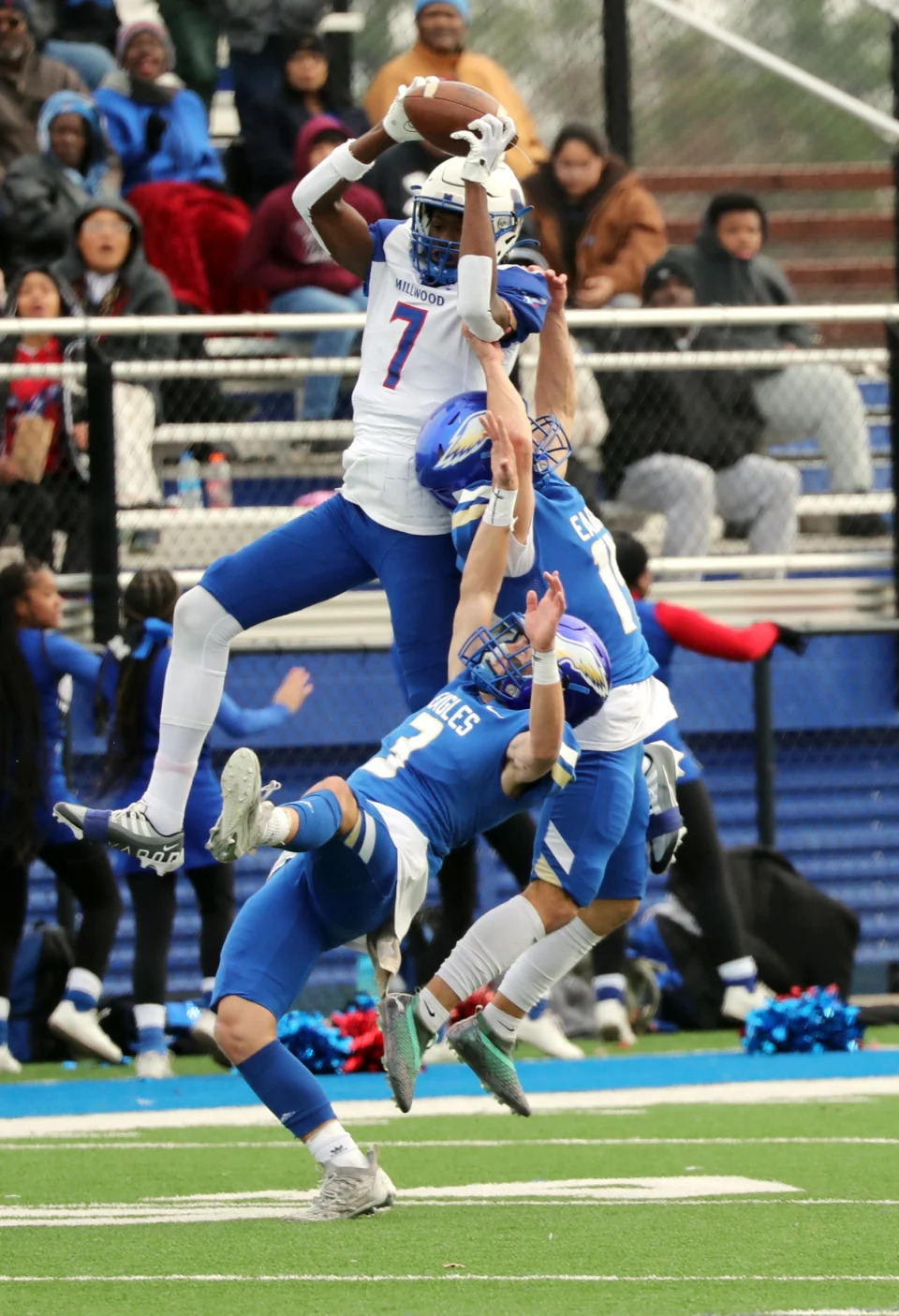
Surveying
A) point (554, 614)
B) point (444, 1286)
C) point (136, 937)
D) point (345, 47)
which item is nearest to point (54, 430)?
point (136, 937)

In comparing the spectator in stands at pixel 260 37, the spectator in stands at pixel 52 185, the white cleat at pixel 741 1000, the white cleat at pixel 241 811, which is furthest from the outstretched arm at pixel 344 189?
the spectator in stands at pixel 260 37

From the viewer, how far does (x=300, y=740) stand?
1130 cm

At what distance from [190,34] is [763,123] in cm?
398

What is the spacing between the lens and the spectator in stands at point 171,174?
1231 cm

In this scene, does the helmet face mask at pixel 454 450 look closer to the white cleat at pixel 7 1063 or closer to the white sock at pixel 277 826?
the white sock at pixel 277 826

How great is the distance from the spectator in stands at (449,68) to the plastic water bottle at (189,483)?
2.48 metres

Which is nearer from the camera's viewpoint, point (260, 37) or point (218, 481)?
point (218, 481)

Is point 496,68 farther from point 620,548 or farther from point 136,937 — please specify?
point 136,937

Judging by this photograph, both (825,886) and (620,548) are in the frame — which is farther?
(825,886)

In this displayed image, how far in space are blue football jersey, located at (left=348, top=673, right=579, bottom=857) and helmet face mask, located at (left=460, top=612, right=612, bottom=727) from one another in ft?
0.31

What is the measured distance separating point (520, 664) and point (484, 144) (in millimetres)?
1373

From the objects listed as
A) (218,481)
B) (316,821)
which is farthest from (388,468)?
(218,481)

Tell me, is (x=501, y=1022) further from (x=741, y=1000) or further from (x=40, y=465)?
(x=40, y=465)

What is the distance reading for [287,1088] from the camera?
5469 millimetres
